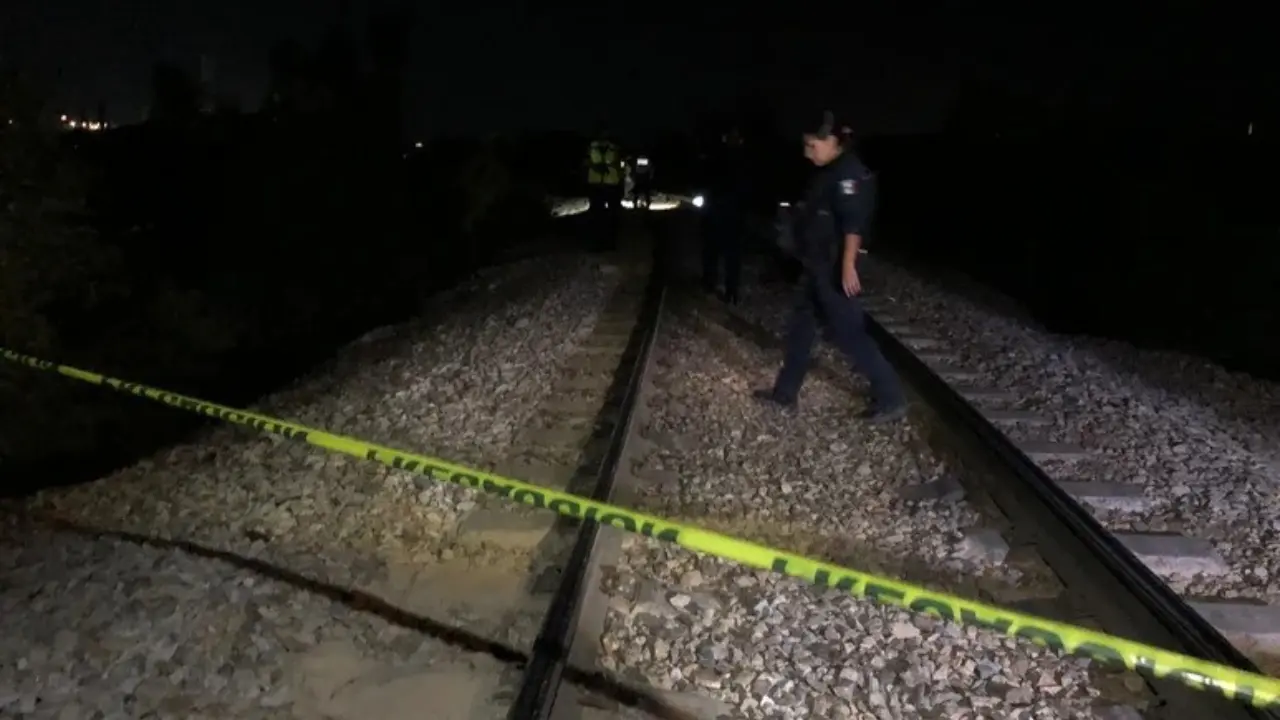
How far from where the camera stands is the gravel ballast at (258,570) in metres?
4.38

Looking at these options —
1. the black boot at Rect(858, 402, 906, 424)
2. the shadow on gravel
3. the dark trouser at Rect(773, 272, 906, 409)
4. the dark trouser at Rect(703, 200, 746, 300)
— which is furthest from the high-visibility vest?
the shadow on gravel

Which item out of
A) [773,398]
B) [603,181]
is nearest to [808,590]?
[773,398]

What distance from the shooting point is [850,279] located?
7.57 m

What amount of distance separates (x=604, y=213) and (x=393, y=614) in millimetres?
13471

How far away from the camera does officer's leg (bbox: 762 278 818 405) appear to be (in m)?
8.05

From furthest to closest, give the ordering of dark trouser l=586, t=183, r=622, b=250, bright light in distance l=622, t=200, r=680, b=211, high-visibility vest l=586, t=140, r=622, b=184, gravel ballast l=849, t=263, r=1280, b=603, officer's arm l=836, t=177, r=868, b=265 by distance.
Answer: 1. bright light in distance l=622, t=200, r=680, b=211
2. dark trouser l=586, t=183, r=622, b=250
3. high-visibility vest l=586, t=140, r=622, b=184
4. officer's arm l=836, t=177, r=868, b=265
5. gravel ballast l=849, t=263, r=1280, b=603

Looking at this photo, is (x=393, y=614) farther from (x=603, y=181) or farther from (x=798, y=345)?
(x=603, y=181)

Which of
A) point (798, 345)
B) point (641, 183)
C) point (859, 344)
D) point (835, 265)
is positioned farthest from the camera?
point (641, 183)

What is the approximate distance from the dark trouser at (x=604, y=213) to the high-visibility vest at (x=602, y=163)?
191 mm

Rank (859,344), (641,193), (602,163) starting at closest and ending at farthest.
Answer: (859,344)
(602,163)
(641,193)

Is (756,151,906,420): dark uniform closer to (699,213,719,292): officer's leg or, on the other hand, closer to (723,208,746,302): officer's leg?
(723,208,746,302): officer's leg

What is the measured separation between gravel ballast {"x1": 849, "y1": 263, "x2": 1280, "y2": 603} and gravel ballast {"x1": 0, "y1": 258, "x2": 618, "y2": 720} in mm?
3591

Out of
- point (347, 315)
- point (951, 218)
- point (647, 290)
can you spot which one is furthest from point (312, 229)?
point (951, 218)

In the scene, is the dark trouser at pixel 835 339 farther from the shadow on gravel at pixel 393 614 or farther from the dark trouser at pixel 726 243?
the dark trouser at pixel 726 243
